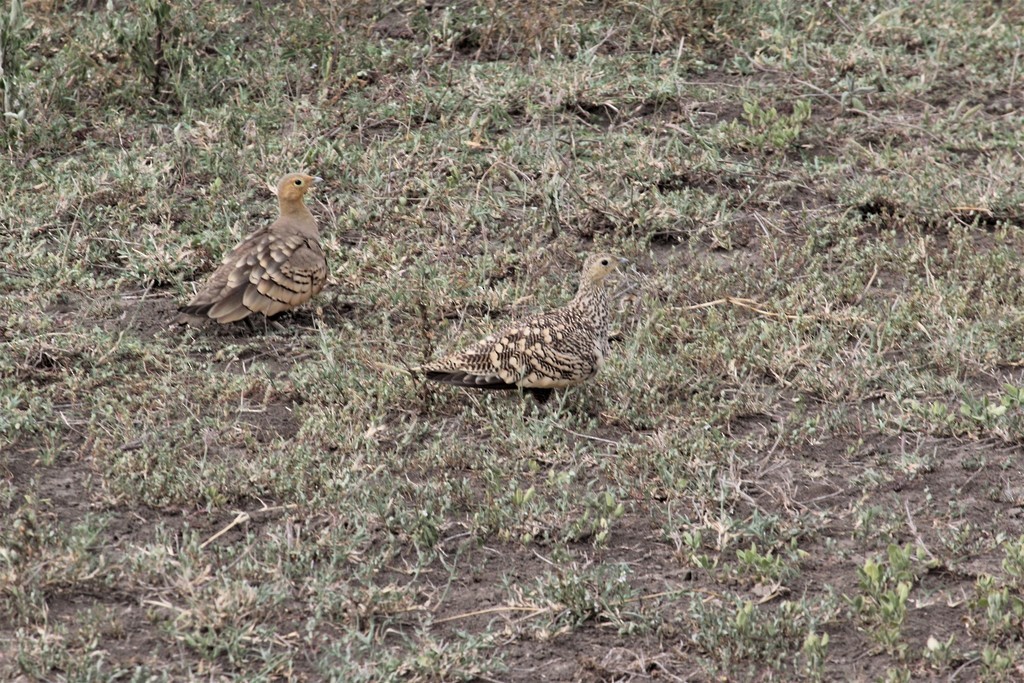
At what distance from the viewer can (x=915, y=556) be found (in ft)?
18.4

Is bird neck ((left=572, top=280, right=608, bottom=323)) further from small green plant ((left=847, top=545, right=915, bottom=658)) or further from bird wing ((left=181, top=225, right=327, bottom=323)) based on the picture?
small green plant ((left=847, top=545, right=915, bottom=658))

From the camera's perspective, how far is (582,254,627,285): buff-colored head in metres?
7.04

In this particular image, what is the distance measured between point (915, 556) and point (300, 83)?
19.8ft

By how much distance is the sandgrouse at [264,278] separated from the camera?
24.0 ft

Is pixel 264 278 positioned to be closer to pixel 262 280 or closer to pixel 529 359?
pixel 262 280

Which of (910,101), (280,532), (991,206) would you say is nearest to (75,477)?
(280,532)

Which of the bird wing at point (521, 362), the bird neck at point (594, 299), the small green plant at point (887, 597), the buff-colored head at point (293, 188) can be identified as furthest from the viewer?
the buff-colored head at point (293, 188)

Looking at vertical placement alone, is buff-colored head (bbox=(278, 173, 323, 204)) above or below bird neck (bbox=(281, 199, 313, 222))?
above

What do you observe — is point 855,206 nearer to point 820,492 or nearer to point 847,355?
point 847,355

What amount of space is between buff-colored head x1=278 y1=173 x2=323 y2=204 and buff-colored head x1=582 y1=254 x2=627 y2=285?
6.32ft

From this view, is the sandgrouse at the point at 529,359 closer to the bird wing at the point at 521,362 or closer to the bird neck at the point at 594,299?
the bird wing at the point at 521,362

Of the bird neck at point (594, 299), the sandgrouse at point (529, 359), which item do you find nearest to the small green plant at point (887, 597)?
the sandgrouse at point (529, 359)

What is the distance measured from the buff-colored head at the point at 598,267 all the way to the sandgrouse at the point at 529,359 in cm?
36

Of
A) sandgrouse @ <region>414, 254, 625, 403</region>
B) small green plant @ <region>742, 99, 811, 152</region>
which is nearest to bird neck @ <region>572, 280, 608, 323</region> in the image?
sandgrouse @ <region>414, 254, 625, 403</region>
